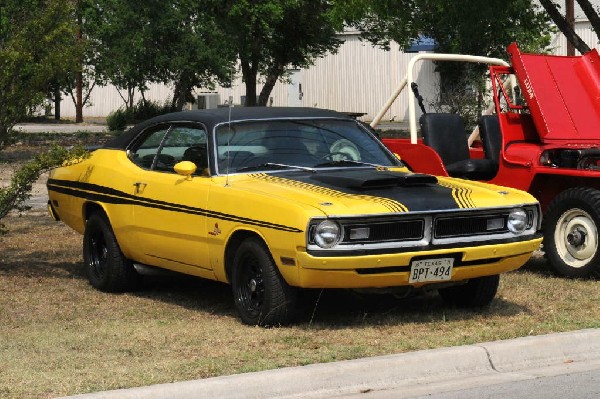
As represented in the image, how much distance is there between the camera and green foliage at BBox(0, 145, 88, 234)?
1052 cm

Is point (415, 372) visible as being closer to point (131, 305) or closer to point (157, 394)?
point (157, 394)

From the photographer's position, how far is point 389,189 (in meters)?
8.59

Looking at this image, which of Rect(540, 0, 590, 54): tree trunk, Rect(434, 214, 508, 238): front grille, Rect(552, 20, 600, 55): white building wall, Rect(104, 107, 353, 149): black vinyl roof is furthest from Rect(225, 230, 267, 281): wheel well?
Rect(552, 20, 600, 55): white building wall

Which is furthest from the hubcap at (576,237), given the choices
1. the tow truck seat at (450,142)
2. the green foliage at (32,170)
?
the green foliage at (32,170)

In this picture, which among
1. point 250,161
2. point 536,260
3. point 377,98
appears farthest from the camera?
point 377,98

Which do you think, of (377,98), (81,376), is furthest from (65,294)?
(377,98)

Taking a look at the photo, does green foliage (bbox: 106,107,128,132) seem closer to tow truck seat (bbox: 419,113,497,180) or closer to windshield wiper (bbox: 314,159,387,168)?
tow truck seat (bbox: 419,113,497,180)

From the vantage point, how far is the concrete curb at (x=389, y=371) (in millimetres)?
6734

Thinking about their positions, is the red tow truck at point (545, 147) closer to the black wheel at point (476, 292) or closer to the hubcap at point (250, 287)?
the black wheel at point (476, 292)

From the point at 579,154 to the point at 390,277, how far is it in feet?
10.6

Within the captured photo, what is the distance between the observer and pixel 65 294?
33.3 ft

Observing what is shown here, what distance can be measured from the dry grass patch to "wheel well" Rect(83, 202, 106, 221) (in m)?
0.58

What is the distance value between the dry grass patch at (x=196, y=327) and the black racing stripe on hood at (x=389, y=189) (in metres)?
0.83

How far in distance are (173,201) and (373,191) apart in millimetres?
1691
